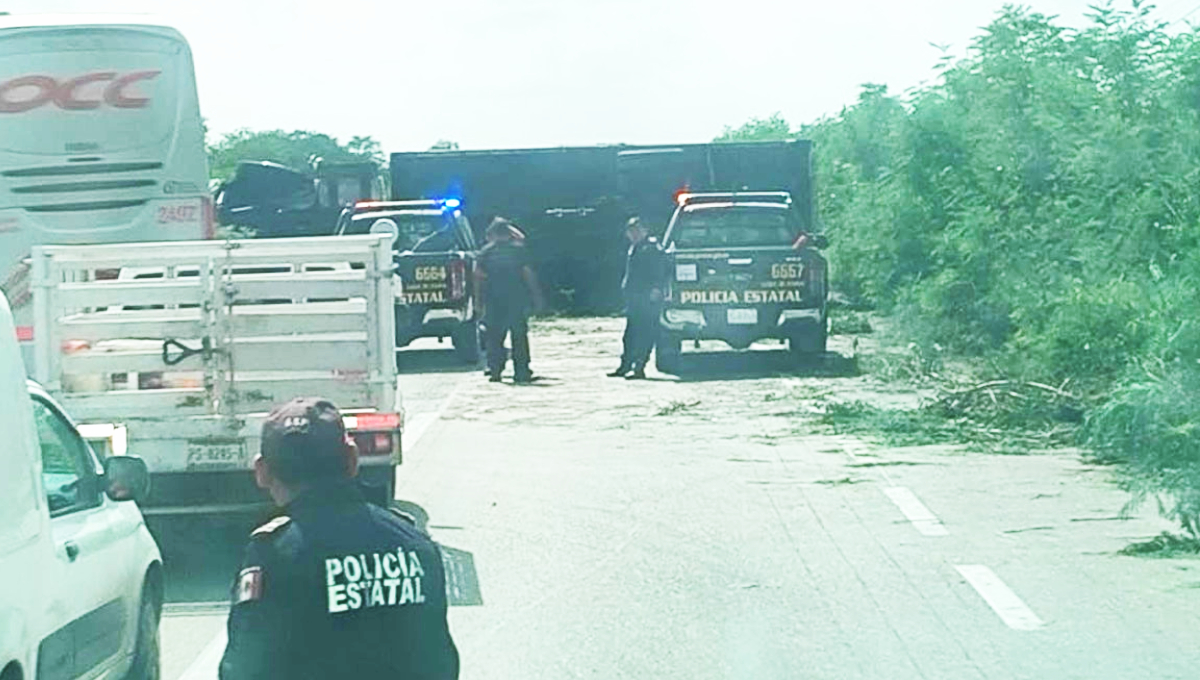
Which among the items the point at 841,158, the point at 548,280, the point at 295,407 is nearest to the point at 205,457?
the point at 295,407

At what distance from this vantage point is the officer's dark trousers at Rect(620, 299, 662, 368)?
2531cm

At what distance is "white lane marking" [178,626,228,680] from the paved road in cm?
3

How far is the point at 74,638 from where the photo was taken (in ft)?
23.5

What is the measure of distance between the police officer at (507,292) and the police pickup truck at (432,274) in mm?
2119

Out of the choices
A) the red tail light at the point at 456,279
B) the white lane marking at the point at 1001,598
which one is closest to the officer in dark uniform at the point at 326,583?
the white lane marking at the point at 1001,598

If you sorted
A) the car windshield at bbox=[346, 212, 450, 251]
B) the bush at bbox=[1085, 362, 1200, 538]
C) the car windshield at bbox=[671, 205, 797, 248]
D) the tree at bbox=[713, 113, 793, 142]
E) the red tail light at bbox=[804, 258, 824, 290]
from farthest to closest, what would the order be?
the tree at bbox=[713, 113, 793, 142] < the car windshield at bbox=[346, 212, 450, 251] < the car windshield at bbox=[671, 205, 797, 248] < the red tail light at bbox=[804, 258, 824, 290] < the bush at bbox=[1085, 362, 1200, 538]

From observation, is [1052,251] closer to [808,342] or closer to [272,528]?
[808,342]

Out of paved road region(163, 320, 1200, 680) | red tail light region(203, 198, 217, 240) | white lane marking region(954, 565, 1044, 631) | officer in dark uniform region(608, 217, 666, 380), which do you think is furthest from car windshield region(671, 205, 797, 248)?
white lane marking region(954, 565, 1044, 631)

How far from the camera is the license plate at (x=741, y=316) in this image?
25781mm

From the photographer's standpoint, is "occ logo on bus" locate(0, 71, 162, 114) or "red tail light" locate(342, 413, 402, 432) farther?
"occ logo on bus" locate(0, 71, 162, 114)

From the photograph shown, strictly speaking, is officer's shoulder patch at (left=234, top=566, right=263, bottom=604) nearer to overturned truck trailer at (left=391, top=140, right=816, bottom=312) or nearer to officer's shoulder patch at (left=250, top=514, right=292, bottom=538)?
officer's shoulder patch at (left=250, top=514, right=292, bottom=538)

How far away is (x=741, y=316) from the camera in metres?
25.8

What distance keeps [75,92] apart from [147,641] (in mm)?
12438

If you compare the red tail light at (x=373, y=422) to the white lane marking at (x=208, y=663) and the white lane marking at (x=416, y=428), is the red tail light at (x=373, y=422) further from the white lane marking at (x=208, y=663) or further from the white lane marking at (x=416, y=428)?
the white lane marking at (x=416, y=428)
